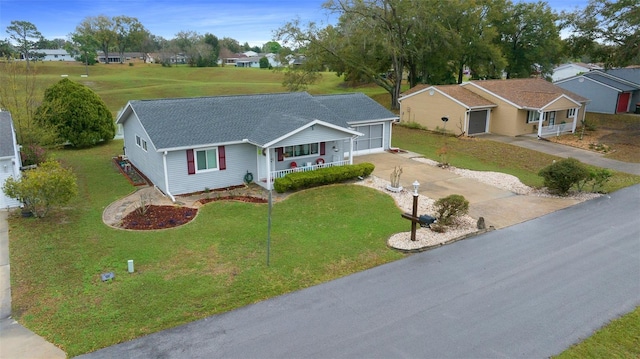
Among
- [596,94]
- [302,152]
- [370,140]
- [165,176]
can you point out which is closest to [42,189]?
[165,176]

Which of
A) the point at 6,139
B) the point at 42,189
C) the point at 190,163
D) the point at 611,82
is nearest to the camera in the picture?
the point at 42,189

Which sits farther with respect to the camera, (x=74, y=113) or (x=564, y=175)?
(x=74, y=113)

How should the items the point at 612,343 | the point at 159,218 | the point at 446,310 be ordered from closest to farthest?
the point at 612,343, the point at 446,310, the point at 159,218

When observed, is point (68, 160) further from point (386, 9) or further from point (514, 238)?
point (386, 9)

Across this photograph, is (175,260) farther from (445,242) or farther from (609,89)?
(609,89)

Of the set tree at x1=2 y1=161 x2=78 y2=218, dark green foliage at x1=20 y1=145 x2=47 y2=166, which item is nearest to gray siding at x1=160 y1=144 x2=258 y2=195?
tree at x1=2 y1=161 x2=78 y2=218

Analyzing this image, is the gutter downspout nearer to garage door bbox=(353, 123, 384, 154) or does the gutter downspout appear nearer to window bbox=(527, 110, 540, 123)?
garage door bbox=(353, 123, 384, 154)

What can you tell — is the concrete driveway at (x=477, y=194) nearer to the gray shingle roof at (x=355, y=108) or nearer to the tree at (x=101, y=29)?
the gray shingle roof at (x=355, y=108)

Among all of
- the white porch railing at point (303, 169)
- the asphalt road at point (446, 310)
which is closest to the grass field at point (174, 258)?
the asphalt road at point (446, 310)
